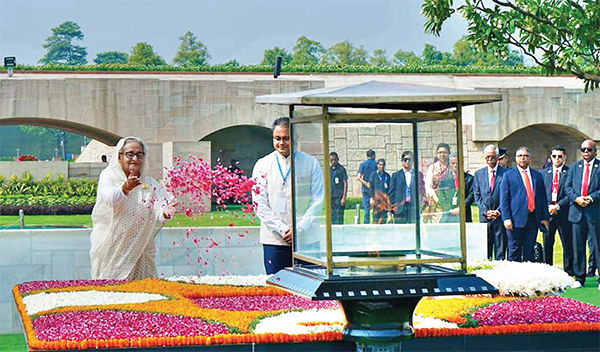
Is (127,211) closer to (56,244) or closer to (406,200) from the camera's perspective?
(56,244)

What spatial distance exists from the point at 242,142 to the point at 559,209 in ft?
61.8

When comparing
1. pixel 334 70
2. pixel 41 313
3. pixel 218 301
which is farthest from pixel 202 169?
pixel 334 70

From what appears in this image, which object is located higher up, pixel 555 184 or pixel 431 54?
pixel 431 54

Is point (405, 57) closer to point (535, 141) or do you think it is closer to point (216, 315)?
point (535, 141)

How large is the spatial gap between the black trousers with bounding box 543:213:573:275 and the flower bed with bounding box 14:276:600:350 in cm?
529

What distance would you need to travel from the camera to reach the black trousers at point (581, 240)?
35.6 feet

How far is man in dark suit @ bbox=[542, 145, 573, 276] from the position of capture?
37.7ft

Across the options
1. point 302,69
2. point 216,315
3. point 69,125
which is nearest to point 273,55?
point 302,69

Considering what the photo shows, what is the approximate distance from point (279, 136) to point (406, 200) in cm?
192

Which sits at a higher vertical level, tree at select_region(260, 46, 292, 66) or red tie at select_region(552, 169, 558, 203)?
tree at select_region(260, 46, 292, 66)

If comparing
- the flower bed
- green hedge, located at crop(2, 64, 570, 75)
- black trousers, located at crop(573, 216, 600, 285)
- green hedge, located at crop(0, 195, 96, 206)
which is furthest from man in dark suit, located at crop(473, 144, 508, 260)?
green hedge, located at crop(2, 64, 570, 75)

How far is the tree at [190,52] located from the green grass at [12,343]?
6424cm

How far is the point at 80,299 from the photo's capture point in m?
6.27

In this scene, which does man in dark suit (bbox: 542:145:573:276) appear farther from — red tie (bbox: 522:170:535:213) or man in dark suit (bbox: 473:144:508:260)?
red tie (bbox: 522:170:535:213)
